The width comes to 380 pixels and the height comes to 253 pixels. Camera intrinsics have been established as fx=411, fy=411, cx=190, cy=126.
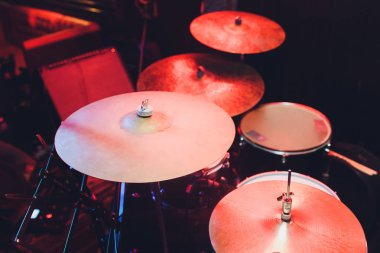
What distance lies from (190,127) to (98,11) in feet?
10.2

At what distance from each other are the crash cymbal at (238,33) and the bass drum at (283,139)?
40 cm

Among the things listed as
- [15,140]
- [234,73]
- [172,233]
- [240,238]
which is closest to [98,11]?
[15,140]

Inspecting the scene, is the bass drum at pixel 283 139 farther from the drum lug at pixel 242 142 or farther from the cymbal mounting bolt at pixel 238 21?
the cymbal mounting bolt at pixel 238 21

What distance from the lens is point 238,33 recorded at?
7.96 feet

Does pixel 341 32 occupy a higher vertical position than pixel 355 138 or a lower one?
higher

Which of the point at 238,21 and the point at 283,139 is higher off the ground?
the point at 238,21

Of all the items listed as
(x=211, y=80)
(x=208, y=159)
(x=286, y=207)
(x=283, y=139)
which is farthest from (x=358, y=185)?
(x=208, y=159)

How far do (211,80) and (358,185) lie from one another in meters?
1.03

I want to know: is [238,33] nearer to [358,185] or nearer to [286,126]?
[286,126]

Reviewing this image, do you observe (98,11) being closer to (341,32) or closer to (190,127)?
(341,32)

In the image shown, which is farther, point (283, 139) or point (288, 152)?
point (283, 139)

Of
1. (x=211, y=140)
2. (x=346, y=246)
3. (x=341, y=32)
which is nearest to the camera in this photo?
(x=346, y=246)

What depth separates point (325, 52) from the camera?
2.87 m

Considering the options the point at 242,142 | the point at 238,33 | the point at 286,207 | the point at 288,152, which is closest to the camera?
the point at 286,207
